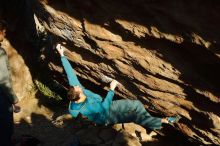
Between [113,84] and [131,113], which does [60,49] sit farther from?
[131,113]

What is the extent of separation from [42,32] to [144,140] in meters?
2.78

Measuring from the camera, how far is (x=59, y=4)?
18.0ft

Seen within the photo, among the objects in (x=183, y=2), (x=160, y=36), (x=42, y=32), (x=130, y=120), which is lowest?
(x=130, y=120)

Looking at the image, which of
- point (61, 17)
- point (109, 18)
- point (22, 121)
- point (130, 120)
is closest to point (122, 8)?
point (109, 18)

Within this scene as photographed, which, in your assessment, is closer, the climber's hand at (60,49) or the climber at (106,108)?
the climber at (106,108)

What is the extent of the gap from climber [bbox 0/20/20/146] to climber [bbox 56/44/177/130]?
0.83 metres

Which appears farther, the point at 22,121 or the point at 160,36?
the point at 22,121

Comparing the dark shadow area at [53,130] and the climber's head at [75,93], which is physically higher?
the climber's head at [75,93]

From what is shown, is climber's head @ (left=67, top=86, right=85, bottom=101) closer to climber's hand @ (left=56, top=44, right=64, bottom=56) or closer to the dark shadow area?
climber's hand @ (left=56, top=44, right=64, bottom=56)

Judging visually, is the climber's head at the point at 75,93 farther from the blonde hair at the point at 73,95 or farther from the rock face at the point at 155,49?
the rock face at the point at 155,49

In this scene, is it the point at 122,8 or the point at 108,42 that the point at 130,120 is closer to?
the point at 108,42

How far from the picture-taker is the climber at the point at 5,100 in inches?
231

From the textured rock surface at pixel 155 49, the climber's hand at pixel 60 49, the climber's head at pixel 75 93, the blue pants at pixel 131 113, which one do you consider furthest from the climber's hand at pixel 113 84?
the climber's hand at pixel 60 49

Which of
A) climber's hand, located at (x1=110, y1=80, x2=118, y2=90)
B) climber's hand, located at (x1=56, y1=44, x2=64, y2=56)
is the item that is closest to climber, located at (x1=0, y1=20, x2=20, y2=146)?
climber's hand, located at (x1=56, y1=44, x2=64, y2=56)
